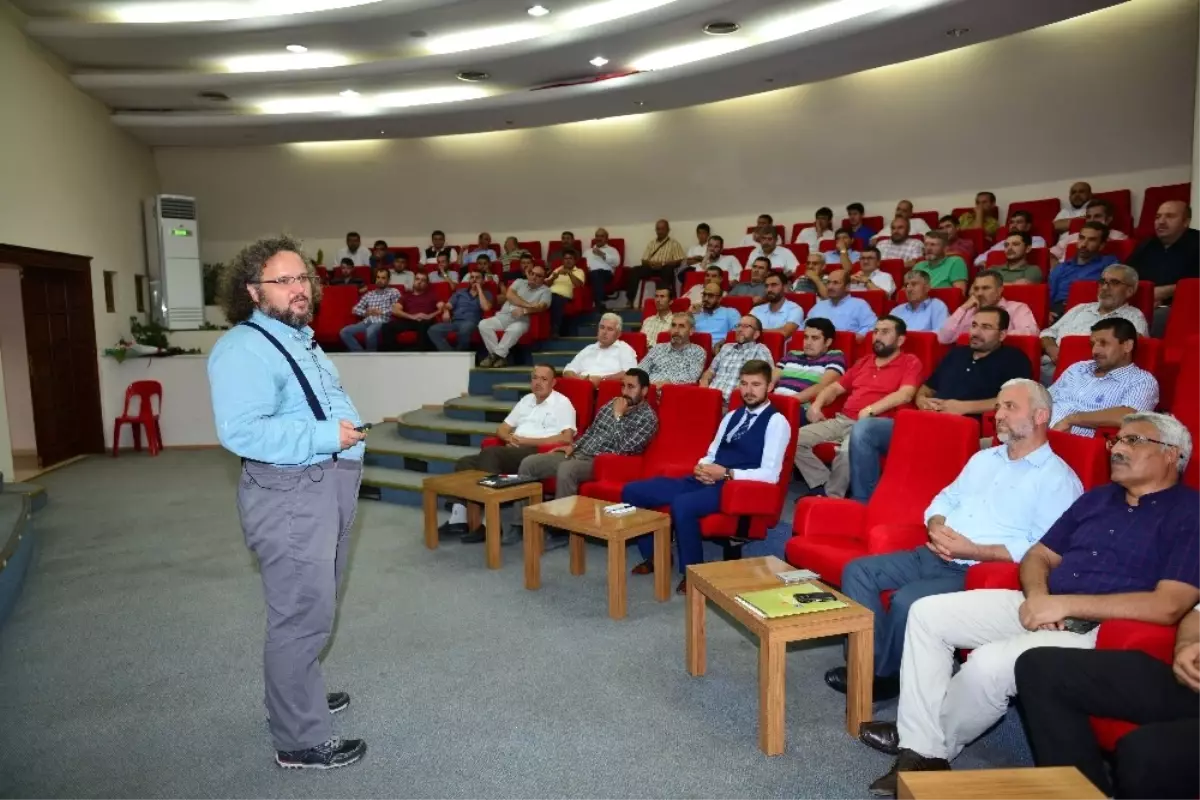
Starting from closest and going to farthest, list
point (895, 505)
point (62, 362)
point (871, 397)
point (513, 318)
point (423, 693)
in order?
point (423, 693) → point (895, 505) → point (871, 397) → point (513, 318) → point (62, 362)

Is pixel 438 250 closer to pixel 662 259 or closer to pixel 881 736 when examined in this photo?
pixel 662 259

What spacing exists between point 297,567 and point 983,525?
2.22m

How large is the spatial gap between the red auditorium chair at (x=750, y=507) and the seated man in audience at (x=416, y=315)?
16.9ft

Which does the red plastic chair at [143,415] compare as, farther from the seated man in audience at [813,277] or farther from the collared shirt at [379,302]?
the seated man in audience at [813,277]

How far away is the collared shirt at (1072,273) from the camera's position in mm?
5121

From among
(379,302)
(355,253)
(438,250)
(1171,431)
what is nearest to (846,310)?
(1171,431)

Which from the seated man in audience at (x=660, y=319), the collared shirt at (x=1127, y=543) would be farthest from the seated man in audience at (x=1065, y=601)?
the seated man in audience at (x=660, y=319)

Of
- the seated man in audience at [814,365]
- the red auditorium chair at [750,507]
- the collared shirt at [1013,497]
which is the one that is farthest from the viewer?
the seated man in audience at [814,365]

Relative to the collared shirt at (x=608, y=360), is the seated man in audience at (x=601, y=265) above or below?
above

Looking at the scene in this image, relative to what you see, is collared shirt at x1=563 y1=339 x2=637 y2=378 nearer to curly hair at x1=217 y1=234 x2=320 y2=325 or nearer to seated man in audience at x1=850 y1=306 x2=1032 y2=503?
seated man in audience at x1=850 y1=306 x2=1032 y2=503

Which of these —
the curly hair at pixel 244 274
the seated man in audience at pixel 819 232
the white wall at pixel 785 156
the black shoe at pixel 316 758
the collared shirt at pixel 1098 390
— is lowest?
Answer: the black shoe at pixel 316 758

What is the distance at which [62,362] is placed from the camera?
8.19 m

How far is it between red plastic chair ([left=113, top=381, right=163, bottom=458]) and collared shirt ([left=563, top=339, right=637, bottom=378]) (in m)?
5.27

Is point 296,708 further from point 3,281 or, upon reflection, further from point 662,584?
point 3,281
